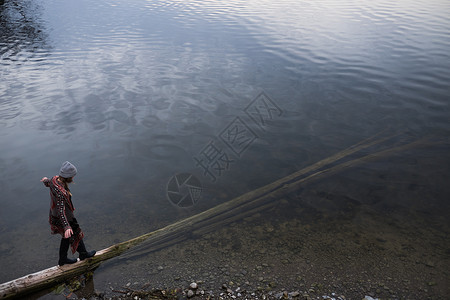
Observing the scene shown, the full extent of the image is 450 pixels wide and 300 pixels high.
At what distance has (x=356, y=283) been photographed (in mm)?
7008

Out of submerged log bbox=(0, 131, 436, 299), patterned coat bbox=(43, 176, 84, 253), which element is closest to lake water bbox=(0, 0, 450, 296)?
submerged log bbox=(0, 131, 436, 299)

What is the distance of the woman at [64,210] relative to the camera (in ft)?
20.8

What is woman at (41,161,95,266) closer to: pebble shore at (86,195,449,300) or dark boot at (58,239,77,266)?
dark boot at (58,239,77,266)

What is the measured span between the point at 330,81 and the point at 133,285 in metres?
14.7

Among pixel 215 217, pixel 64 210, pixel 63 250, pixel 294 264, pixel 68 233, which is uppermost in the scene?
pixel 64 210

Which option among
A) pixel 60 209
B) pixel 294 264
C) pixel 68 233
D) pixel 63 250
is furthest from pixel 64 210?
pixel 294 264

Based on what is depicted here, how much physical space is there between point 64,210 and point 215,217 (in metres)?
3.86

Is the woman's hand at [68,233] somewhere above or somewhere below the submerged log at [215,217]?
above

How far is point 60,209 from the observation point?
650 cm

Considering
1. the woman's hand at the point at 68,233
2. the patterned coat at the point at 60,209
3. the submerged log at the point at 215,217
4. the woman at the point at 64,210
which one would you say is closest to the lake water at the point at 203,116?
the submerged log at the point at 215,217

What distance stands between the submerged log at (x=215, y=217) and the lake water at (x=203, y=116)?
0.51 m

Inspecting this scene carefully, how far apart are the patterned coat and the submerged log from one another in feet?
2.13

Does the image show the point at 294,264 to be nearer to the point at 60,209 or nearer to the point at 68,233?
the point at 68,233

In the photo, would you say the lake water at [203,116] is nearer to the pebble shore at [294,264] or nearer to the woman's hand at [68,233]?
the pebble shore at [294,264]
